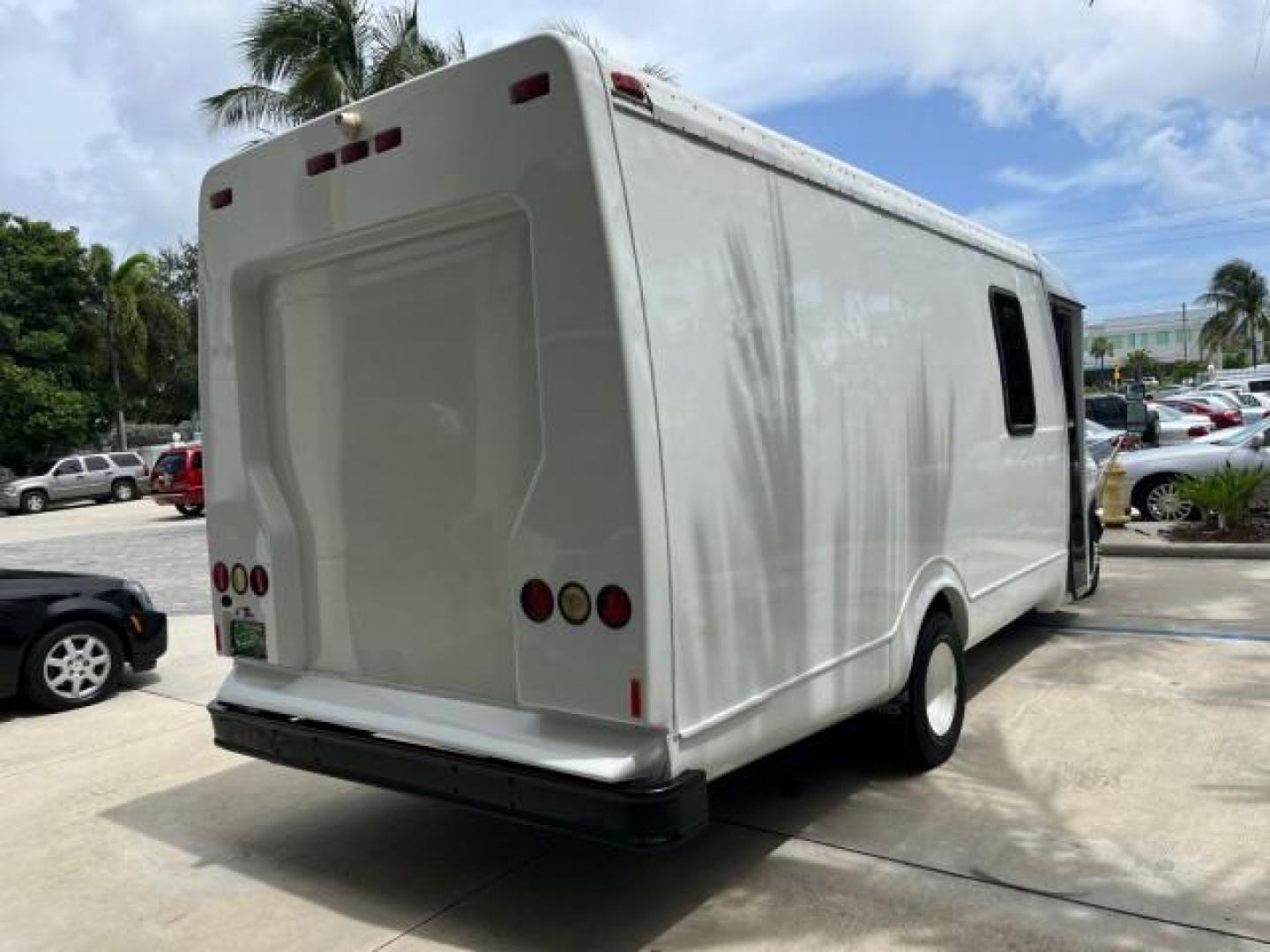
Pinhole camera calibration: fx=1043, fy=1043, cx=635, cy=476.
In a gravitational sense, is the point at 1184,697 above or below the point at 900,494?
below

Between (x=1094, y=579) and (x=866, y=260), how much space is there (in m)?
5.35

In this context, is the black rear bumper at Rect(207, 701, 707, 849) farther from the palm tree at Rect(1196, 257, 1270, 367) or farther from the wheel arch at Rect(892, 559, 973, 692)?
the palm tree at Rect(1196, 257, 1270, 367)

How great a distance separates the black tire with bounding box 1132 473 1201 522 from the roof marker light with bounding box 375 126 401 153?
11.8 metres

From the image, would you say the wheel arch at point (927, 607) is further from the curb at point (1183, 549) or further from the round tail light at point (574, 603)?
the curb at point (1183, 549)

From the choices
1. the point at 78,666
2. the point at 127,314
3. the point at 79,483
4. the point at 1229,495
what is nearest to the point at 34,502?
the point at 79,483

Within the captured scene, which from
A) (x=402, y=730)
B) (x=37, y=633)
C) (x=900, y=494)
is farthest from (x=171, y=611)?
(x=900, y=494)

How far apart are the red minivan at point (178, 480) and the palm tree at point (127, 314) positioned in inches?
661

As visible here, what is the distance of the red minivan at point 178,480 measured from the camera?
76.0 feet

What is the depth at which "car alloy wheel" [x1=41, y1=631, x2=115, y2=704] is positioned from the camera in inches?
277

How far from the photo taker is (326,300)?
418 cm

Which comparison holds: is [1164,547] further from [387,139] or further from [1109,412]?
[1109,412]

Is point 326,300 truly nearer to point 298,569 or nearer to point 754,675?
point 298,569

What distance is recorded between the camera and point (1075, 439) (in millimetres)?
7664

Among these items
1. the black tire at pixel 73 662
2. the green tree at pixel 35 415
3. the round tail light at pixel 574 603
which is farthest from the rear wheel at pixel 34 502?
the round tail light at pixel 574 603
